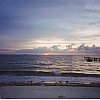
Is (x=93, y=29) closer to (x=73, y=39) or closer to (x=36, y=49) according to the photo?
(x=73, y=39)

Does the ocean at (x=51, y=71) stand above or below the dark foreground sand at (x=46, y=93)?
above

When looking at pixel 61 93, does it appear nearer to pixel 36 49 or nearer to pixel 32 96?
pixel 32 96

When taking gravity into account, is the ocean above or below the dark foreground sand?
above

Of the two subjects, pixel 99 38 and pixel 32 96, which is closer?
pixel 32 96

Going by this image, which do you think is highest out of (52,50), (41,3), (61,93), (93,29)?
(41,3)

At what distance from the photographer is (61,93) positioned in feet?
16.4

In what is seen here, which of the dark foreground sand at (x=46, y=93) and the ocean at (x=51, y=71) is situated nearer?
the dark foreground sand at (x=46, y=93)

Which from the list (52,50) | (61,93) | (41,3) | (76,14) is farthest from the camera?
(52,50)

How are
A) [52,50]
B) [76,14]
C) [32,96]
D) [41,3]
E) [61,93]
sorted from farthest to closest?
[52,50] → [76,14] → [41,3] → [61,93] → [32,96]

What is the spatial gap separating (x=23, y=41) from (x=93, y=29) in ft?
5.94

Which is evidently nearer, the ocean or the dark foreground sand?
the dark foreground sand

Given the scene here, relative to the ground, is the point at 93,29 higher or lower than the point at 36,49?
higher

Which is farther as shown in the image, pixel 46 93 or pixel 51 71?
pixel 51 71

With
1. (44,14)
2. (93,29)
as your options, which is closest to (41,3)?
(44,14)
